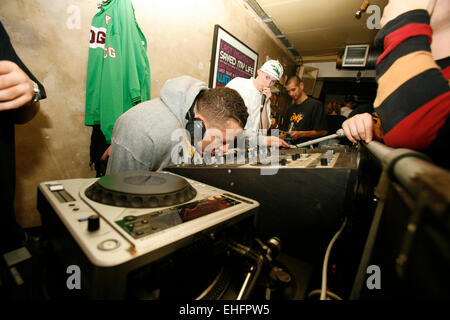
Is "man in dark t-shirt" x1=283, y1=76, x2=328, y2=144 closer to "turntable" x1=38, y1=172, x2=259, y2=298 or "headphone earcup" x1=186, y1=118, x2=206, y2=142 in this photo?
"headphone earcup" x1=186, y1=118, x2=206, y2=142

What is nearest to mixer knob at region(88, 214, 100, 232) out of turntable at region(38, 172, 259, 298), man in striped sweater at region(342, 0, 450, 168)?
turntable at region(38, 172, 259, 298)

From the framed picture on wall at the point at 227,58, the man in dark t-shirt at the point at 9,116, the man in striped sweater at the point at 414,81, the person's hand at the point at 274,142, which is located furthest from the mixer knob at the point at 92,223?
the framed picture on wall at the point at 227,58

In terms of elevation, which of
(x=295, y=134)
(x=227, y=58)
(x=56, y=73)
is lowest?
(x=295, y=134)

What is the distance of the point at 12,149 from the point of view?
2.95ft

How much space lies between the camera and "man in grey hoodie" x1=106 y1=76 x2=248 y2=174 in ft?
4.00

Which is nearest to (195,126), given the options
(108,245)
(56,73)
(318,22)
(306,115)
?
(108,245)

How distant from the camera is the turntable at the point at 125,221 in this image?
0.40 m

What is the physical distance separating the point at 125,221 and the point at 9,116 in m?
0.88

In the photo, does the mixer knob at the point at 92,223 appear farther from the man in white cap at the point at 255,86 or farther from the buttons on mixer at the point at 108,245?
the man in white cap at the point at 255,86

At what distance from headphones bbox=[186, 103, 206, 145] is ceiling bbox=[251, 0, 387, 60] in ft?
8.81

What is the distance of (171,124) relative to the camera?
4.33 feet

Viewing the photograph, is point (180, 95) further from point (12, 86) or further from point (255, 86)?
point (255, 86)

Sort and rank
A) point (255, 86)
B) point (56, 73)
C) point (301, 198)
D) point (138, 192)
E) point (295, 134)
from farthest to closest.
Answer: point (295, 134) < point (255, 86) < point (56, 73) < point (301, 198) < point (138, 192)

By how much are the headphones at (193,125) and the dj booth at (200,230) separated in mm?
443
